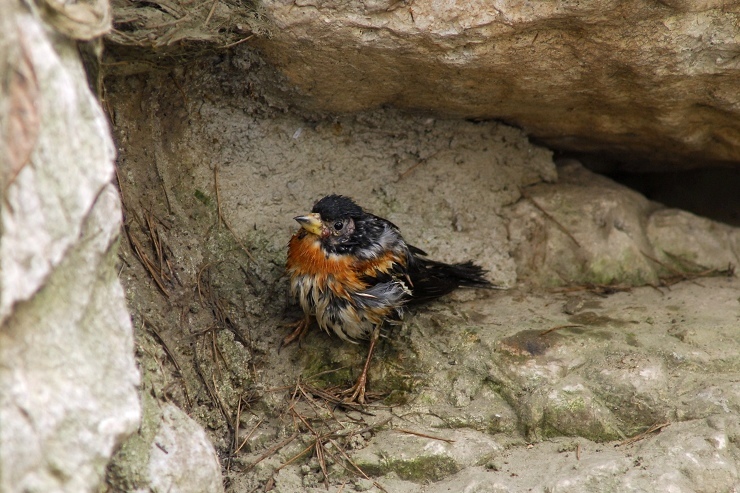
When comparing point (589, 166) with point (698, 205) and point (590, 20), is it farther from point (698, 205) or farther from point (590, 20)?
point (590, 20)

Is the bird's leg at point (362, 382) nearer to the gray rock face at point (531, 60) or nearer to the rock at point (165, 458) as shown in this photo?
the rock at point (165, 458)

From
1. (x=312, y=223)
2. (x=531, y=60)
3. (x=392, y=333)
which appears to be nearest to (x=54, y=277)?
(x=312, y=223)

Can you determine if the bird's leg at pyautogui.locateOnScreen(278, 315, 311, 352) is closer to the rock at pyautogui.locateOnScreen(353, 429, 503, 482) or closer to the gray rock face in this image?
the rock at pyautogui.locateOnScreen(353, 429, 503, 482)

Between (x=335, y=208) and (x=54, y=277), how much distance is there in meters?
2.17

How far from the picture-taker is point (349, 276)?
13.9ft

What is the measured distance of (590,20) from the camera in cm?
375

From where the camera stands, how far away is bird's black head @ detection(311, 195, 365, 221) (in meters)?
4.23

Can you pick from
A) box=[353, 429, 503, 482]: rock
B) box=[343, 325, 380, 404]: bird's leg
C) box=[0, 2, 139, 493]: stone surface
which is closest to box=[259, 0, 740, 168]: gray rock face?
box=[343, 325, 380, 404]: bird's leg

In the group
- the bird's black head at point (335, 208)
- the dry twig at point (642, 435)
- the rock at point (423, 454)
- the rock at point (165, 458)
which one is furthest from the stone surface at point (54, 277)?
the dry twig at point (642, 435)

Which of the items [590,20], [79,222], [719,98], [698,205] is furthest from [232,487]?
[698,205]

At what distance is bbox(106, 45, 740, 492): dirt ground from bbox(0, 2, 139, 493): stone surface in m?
0.72

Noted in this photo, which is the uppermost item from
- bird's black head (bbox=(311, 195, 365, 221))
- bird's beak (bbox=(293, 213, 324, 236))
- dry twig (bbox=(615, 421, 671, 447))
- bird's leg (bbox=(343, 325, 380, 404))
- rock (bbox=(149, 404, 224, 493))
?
bird's black head (bbox=(311, 195, 365, 221))

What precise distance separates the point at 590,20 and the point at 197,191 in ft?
7.85

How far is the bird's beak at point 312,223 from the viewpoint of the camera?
13.6 feet
